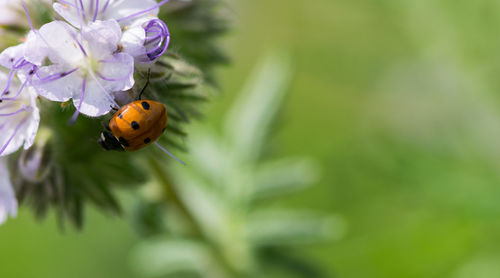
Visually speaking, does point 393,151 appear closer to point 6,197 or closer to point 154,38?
point 154,38

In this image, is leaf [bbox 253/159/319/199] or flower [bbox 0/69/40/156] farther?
leaf [bbox 253/159/319/199]

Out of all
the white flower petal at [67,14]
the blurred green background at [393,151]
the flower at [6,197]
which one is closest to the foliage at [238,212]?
the blurred green background at [393,151]

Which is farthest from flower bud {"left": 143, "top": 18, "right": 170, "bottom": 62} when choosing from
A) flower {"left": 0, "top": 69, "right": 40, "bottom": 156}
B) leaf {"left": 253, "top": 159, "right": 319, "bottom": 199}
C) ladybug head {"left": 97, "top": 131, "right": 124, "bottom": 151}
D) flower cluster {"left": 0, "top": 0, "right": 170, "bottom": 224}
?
leaf {"left": 253, "top": 159, "right": 319, "bottom": 199}

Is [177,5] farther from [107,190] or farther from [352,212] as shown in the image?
[352,212]

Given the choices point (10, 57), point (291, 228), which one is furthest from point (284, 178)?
point (10, 57)

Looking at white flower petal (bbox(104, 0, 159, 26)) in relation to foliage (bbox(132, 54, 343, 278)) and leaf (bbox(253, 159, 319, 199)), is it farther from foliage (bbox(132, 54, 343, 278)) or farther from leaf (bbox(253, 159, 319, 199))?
leaf (bbox(253, 159, 319, 199))

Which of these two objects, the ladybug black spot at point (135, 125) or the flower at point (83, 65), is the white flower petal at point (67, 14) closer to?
the flower at point (83, 65)
